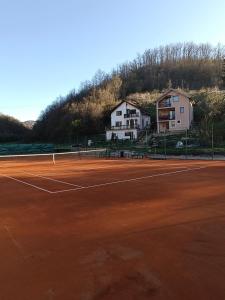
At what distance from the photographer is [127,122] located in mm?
61938

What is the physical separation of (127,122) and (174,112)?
Answer: 943 cm

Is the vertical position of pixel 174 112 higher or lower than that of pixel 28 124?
lower

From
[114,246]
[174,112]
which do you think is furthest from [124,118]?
[114,246]

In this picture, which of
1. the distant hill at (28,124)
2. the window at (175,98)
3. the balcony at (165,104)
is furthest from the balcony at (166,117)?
the distant hill at (28,124)

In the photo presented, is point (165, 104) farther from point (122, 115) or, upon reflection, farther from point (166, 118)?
point (122, 115)

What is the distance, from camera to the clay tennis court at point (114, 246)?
487 cm

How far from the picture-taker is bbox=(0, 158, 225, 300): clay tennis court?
4.87 metres

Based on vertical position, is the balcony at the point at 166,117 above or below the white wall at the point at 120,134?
above

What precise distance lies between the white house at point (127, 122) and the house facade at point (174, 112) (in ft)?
12.3

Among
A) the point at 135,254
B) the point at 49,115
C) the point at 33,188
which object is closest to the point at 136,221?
the point at 135,254

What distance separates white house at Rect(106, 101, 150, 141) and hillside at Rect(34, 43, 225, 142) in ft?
16.3

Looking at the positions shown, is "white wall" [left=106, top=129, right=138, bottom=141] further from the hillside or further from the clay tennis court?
the clay tennis court

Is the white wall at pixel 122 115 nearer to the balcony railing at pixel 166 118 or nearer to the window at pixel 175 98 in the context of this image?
the balcony railing at pixel 166 118

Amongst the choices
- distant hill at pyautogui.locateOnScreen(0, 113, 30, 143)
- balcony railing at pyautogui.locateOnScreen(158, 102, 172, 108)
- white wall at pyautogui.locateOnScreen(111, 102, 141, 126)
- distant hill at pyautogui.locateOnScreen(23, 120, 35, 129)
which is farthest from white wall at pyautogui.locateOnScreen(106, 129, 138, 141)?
distant hill at pyautogui.locateOnScreen(23, 120, 35, 129)
